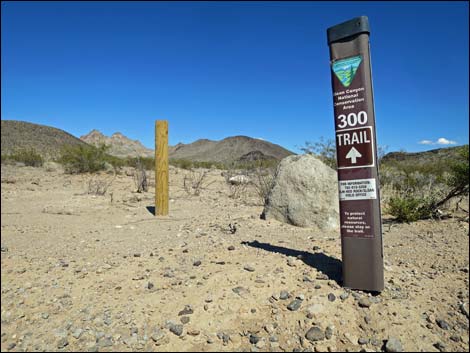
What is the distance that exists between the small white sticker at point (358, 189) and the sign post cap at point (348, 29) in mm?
1243

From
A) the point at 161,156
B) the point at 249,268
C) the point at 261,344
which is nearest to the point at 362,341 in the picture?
the point at 261,344

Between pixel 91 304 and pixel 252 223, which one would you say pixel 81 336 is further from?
pixel 252 223

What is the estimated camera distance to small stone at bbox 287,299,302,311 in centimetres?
264

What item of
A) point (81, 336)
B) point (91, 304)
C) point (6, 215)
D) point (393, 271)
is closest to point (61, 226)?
point (6, 215)

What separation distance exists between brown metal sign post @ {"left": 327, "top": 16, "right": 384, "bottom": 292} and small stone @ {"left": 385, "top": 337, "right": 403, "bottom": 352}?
1.92 ft

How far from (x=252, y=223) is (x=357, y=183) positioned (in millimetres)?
3048

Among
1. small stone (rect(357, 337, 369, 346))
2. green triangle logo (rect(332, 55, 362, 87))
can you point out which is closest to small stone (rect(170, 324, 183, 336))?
small stone (rect(357, 337, 369, 346))

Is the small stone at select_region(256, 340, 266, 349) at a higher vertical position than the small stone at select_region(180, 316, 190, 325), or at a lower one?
lower

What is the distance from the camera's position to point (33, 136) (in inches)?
1576

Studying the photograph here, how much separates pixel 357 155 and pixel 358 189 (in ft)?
0.95

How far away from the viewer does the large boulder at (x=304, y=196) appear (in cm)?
546

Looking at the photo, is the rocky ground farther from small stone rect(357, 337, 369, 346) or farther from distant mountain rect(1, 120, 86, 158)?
distant mountain rect(1, 120, 86, 158)

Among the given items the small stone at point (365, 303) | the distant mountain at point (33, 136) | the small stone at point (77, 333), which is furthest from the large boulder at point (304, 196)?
the distant mountain at point (33, 136)

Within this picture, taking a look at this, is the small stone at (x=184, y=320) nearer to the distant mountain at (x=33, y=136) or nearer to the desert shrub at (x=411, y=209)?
the desert shrub at (x=411, y=209)
